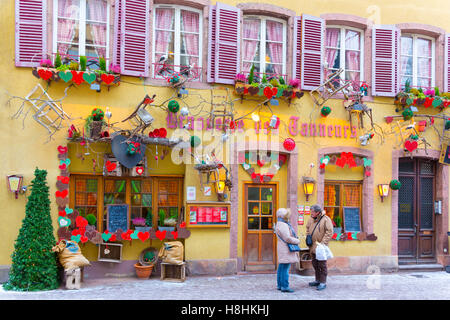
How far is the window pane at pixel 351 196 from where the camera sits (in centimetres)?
1069

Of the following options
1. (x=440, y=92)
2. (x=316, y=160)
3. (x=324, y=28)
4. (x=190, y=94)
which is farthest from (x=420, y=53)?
(x=190, y=94)

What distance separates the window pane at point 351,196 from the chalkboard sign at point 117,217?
4.84 m

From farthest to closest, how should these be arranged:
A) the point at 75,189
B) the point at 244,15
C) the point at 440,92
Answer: the point at 440,92
the point at 244,15
the point at 75,189

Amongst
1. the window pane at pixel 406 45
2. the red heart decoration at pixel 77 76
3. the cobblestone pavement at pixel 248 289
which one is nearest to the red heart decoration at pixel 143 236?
the cobblestone pavement at pixel 248 289

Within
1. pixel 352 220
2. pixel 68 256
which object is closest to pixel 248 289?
pixel 68 256

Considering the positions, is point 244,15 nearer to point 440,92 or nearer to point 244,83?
point 244,83

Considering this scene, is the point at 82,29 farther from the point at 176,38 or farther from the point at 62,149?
the point at 62,149

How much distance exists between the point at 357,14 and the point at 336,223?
4717mm

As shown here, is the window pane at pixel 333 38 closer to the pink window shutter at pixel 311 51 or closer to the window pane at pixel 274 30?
the pink window shutter at pixel 311 51

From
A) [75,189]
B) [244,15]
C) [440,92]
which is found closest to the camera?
[75,189]

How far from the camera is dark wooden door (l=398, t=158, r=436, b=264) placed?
436 inches

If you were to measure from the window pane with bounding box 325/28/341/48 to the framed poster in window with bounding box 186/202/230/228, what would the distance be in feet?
14.4

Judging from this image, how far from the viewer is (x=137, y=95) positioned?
9.29 meters

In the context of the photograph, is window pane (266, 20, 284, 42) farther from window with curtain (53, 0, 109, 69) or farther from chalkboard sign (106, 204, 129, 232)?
chalkboard sign (106, 204, 129, 232)
